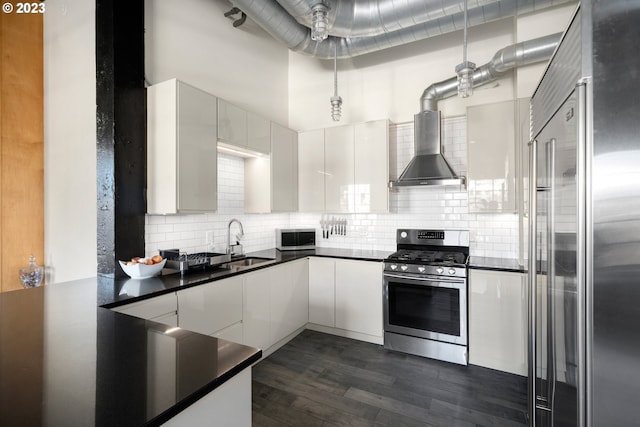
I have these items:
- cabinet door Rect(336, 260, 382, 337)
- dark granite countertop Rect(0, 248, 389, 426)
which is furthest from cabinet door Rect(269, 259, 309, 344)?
dark granite countertop Rect(0, 248, 389, 426)

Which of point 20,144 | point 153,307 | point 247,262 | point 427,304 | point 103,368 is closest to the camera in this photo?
point 103,368

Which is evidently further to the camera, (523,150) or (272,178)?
(272,178)

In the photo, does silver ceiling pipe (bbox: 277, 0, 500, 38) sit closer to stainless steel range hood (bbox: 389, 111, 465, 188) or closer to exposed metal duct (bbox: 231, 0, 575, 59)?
exposed metal duct (bbox: 231, 0, 575, 59)

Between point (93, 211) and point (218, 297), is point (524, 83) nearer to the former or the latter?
point (218, 297)

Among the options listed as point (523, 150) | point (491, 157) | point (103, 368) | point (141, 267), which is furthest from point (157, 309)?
point (523, 150)

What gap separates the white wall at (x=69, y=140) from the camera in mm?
2461

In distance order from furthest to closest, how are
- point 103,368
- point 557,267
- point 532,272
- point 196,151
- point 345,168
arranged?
1. point 345,168
2. point 196,151
3. point 532,272
4. point 557,267
5. point 103,368

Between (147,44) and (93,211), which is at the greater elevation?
(147,44)

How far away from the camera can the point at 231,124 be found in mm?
2941

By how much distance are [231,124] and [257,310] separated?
5.80 ft

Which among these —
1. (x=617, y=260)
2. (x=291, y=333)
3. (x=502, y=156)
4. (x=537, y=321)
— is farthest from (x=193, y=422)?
(x=502, y=156)

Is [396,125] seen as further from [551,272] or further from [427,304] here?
[551,272]

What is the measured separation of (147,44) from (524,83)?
11.4ft

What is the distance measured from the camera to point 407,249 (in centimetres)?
368
